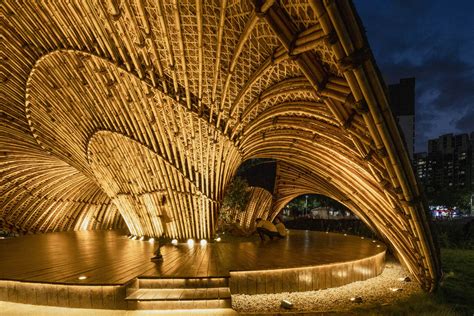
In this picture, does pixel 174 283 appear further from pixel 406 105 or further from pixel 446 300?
pixel 406 105

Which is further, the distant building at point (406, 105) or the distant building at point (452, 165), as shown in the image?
the distant building at point (452, 165)

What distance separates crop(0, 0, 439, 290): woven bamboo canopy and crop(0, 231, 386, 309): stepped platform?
180 centimetres

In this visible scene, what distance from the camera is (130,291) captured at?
7801mm

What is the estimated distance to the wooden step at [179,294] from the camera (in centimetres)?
755

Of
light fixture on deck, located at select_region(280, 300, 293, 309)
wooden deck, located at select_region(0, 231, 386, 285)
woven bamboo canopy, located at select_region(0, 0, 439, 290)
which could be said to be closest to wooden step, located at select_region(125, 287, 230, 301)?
wooden deck, located at select_region(0, 231, 386, 285)

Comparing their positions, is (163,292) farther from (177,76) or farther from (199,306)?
(177,76)

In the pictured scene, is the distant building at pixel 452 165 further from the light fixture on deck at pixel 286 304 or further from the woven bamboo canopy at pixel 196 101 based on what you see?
the light fixture on deck at pixel 286 304

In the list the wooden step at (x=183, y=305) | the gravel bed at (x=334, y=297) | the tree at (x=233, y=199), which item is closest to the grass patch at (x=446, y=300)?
the gravel bed at (x=334, y=297)

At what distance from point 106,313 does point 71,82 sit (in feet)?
28.9

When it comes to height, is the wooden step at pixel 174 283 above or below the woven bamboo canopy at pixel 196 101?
below

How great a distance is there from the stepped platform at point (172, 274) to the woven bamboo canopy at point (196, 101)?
5.89 feet

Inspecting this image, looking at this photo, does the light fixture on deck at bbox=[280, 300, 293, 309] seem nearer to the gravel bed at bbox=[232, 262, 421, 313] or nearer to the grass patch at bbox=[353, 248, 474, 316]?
the gravel bed at bbox=[232, 262, 421, 313]

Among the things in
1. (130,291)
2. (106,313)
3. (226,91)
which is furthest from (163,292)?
(226,91)

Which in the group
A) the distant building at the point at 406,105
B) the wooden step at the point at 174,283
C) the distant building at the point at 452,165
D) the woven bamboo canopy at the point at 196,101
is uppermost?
the distant building at the point at 452,165
